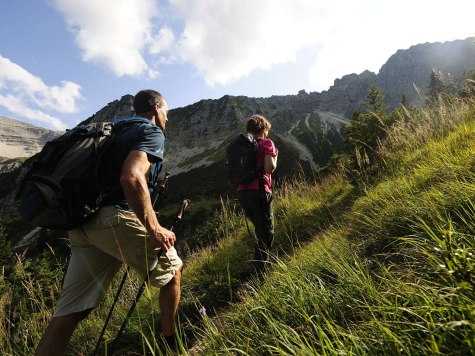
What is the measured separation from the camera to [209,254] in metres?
6.27

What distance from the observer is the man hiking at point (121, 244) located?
2562 mm

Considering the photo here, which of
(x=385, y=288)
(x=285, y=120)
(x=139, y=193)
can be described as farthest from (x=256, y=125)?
(x=285, y=120)

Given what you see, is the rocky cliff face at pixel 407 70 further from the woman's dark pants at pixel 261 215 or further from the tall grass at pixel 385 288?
the tall grass at pixel 385 288

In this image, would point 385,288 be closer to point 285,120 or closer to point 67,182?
point 67,182

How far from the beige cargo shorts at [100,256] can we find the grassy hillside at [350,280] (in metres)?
0.37

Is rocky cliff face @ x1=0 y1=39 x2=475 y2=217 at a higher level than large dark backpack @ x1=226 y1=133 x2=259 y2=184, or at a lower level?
higher

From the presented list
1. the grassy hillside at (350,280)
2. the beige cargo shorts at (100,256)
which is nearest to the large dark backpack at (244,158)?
the grassy hillside at (350,280)

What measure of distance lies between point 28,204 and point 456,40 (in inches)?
7988

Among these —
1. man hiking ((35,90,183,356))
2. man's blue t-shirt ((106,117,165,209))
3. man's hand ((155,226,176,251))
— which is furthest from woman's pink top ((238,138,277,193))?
man's hand ((155,226,176,251))

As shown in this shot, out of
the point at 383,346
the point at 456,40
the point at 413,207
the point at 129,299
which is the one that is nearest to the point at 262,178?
the point at 413,207

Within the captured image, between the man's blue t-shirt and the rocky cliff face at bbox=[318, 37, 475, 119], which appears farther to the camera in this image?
the rocky cliff face at bbox=[318, 37, 475, 119]

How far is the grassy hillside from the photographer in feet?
4.58

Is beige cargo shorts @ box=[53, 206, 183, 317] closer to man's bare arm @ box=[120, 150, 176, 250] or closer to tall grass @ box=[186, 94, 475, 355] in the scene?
man's bare arm @ box=[120, 150, 176, 250]

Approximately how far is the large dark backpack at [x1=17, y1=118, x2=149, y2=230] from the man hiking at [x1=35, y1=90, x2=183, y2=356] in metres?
0.12
